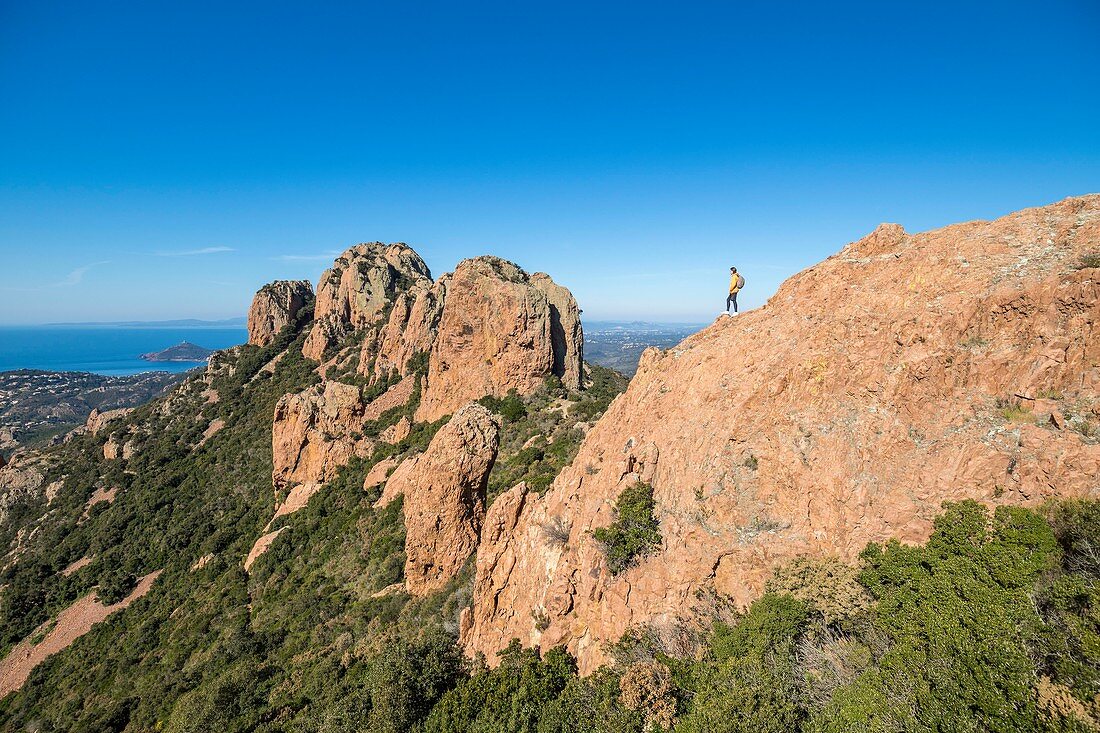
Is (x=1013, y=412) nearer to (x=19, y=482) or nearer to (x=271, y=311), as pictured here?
(x=271, y=311)

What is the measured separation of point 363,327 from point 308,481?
3580 centimetres

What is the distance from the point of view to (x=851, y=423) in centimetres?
1532

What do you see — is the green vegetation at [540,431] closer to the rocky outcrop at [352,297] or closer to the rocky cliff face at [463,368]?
the rocky cliff face at [463,368]

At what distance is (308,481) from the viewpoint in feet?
144

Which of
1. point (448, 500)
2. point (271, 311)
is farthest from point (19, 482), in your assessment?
point (448, 500)

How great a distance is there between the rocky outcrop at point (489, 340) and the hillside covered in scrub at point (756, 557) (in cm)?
1051

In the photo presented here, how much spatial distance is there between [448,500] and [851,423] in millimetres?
19667

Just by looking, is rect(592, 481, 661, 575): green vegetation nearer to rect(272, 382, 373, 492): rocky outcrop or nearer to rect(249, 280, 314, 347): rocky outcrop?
rect(272, 382, 373, 492): rocky outcrop

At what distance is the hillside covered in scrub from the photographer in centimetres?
1177

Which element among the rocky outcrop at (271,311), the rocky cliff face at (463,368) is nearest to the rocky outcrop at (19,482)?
the rocky outcrop at (271,311)

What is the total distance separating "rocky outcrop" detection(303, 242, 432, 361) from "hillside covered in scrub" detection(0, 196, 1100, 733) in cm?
4366

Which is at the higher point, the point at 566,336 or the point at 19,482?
the point at 566,336

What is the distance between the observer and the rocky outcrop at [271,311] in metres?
81.2

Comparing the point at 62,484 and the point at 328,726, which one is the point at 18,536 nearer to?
the point at 62,484
